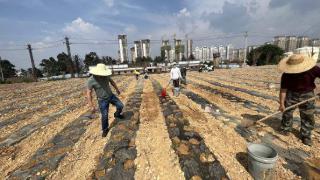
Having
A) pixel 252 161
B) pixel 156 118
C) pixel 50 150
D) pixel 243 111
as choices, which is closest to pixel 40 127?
pixel 50 150

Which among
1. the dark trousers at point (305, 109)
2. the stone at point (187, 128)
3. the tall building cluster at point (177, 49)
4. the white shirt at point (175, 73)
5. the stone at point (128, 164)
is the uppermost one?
the tall building cluster at point (177, 49)

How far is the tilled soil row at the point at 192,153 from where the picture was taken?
3263 mm

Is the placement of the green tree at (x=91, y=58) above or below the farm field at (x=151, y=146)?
above

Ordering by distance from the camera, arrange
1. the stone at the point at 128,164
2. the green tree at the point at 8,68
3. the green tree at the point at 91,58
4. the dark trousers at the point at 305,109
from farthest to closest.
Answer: the green tree at the point at 91,58 < the green tree at the point at 8,68 < the dark trousers at the point at 305,109 < the stone at the point at 128,164

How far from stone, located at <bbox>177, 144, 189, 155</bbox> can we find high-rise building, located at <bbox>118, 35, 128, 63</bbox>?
83.2 m

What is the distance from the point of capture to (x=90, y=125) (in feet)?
19.1

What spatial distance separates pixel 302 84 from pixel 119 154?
404cm

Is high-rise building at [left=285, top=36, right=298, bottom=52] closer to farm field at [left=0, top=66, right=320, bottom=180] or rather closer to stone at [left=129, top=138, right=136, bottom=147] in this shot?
farm field at [left=0, top=66, right=320, bottom=180]

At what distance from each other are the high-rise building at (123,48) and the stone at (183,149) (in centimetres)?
8320

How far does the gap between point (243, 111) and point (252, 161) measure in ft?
12.8

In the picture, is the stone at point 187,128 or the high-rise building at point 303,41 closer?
the stone at point 187,128

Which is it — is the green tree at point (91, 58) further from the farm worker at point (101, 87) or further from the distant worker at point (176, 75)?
the farm worker at point (101, 87)

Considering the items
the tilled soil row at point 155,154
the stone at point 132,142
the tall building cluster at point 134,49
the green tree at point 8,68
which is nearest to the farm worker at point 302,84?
the tilled soil row at point 155,154

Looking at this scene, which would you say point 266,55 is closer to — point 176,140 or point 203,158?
point 176,140
